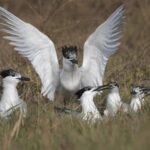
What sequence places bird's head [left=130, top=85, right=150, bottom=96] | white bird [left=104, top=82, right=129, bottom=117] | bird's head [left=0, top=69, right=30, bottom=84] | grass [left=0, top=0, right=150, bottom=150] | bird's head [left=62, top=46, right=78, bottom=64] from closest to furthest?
1. grass [left=0, top=0, right=150, bottom=150]
2. white bird [left=104, top=82, right=129, bottom=117]
3. bird's head [left=130, top=85, right=150, bottom=96]
4. bird's head [left=0, top=69, right=30, bottom=84]
5. bird's head [left=62, top=46, right=78, bottom=64]

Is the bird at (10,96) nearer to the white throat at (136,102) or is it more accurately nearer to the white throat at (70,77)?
the white throat at (70,77)

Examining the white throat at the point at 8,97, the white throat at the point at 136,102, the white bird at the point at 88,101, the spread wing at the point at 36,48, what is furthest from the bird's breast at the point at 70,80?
the white throat at the point at 136,102

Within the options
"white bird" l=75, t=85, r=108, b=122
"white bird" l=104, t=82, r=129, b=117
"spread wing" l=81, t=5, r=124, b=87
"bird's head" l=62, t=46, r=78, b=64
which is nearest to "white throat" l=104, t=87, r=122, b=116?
"white bird" l=104, t=82, r=129, b=117

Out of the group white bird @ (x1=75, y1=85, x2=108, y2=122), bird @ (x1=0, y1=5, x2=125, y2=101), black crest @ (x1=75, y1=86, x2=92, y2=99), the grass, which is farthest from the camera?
bird @ (x1=0, y1=5, x2=125, y2=101)

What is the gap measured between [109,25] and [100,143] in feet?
14.6

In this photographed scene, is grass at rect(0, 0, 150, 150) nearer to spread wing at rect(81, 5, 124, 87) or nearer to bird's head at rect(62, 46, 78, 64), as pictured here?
spread wing at rect(81, 5, 124, 87)

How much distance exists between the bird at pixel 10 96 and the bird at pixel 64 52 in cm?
66

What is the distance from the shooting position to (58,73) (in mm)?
10773

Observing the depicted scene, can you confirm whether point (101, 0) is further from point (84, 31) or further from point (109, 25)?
point (109, 25)

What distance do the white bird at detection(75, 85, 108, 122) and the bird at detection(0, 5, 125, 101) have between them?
452 mm

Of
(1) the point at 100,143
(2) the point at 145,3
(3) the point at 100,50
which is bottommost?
(1) the point at 100,143

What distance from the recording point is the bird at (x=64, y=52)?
34.5 feet

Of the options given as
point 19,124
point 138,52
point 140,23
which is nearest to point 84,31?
point 140,23

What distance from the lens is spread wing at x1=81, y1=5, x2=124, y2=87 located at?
10.6 m
